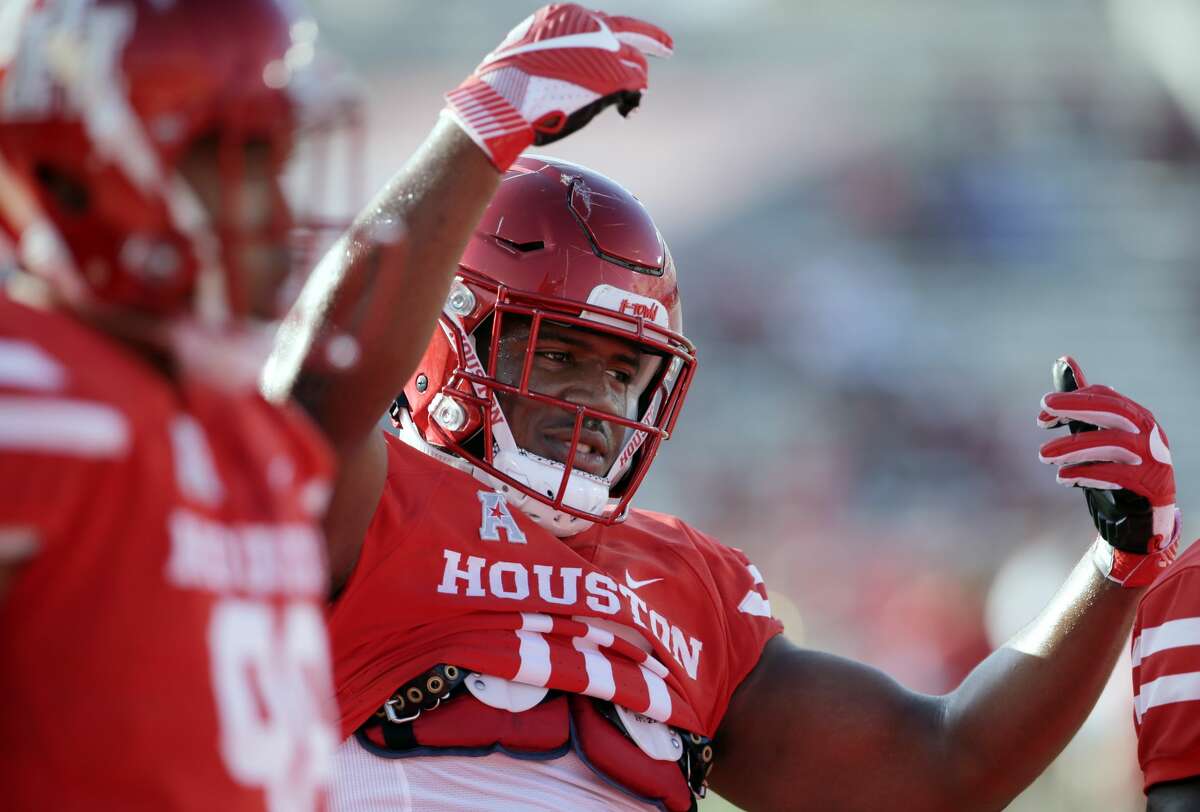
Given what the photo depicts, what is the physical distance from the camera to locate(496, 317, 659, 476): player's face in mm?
2535

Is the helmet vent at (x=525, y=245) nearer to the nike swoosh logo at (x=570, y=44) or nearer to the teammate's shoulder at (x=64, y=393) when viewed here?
the nike swoosh logo at (x=570, y=44)

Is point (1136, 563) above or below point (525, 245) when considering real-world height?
below

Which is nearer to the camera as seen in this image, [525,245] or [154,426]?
[154,426]

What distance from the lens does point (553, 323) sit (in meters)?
2.59

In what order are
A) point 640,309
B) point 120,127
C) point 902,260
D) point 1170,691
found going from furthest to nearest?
point 902,260
point 640,309
point 1170,691
point 120,127

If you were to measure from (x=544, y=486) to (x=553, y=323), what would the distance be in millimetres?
282

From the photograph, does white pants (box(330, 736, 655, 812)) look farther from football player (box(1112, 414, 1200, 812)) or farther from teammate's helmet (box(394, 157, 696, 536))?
football player (box(1112, 414, 1200, 812))

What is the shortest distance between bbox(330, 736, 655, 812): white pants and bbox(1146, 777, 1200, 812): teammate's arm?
31.3 inches

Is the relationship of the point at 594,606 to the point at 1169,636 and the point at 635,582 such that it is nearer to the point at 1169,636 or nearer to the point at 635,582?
the point at 635,582

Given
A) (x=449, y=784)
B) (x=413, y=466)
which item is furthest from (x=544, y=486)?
(x=449, y=784)

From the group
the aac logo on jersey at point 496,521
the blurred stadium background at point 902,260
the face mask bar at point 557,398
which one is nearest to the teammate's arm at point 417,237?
the aac logo on jersey at point 496,521

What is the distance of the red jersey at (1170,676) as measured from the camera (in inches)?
88.8

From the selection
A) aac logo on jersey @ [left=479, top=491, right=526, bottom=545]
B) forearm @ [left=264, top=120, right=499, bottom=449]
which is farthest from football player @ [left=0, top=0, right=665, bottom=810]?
aac logo on jersey @ [left=479, top=491, right=526, bottom=545]

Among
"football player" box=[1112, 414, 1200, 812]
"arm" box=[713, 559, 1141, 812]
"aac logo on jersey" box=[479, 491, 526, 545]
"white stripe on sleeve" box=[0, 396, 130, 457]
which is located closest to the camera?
"white stripe on sleeve" box=[0, 396, 130, 457]
